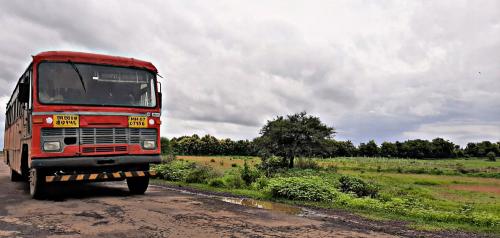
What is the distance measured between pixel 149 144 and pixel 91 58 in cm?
284

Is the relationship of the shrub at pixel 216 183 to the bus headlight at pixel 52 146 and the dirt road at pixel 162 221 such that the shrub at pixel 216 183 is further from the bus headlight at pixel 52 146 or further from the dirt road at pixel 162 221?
the bus headlight at pixel 52 146

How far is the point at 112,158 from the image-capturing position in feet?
33.7

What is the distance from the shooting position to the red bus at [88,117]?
970 centimetres

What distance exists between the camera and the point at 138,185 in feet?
40.0

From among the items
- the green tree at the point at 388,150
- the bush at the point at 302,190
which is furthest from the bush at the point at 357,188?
the green tree at the point at 388,150

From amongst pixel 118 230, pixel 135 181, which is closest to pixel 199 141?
pixel 135 181

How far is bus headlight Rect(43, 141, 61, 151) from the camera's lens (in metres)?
9.61

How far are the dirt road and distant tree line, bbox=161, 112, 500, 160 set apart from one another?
22677 millimetres

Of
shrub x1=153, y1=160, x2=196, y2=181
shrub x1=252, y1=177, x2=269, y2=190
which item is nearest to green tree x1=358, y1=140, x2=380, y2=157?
shrub x1=153, y1=160, x2=196, y2=181

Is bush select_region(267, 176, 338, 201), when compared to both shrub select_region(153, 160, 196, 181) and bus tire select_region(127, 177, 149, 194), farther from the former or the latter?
shrub select_region(153, 160, 196, 181)

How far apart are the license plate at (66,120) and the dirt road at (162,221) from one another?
198 centimetres

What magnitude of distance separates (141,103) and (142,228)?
4.86m

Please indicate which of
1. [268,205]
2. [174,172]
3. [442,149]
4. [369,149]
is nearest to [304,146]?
[174,172]

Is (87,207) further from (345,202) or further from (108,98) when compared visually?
(345,202)
